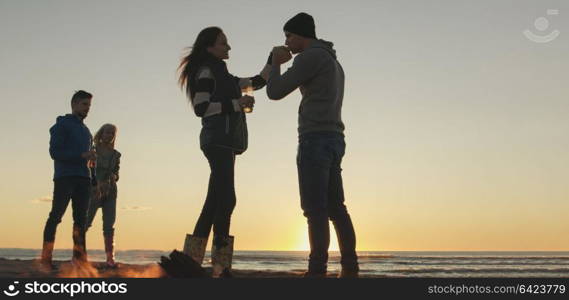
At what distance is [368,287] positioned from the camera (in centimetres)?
564

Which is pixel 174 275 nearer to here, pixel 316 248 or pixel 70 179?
pixel 316 248

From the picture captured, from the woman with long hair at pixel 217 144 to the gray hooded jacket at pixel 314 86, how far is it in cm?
64

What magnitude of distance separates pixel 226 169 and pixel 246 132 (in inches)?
20.7

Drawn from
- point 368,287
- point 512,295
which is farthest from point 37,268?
point 512,295

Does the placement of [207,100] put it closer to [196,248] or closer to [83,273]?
[196,248]

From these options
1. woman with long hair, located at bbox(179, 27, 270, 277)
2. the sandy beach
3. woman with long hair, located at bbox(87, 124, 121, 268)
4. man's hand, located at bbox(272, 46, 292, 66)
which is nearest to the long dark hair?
woman with long hair, located at bbox(179, 27, 270, 277)

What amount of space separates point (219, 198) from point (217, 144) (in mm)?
578

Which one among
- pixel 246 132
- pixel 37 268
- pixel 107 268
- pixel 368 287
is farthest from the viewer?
pixel 107 268

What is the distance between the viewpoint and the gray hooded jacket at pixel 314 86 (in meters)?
6.90

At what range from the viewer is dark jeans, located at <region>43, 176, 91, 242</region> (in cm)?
930

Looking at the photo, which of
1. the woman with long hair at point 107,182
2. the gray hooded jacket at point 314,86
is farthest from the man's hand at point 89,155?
the gray hooded jacket at point 314,86

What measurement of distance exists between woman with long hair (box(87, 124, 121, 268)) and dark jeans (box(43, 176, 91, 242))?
5.52 ft

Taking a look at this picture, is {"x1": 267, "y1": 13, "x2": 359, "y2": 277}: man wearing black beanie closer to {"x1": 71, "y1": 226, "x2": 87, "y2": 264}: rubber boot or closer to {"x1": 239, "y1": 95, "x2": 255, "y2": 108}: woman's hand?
{"x1": 239, "y1": 95, "x2": 255, "y2": 108}: woman's hand

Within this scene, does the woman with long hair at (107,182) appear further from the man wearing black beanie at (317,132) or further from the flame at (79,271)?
the man wearing black beanie at (317,132)
